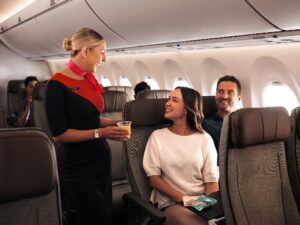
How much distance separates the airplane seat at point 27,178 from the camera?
1199 mm

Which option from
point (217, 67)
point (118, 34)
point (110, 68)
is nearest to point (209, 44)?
point (217, 67)

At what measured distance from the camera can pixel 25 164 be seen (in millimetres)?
1224

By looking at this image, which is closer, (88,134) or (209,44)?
(88,134)

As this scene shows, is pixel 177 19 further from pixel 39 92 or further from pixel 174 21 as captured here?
pixel 39 92

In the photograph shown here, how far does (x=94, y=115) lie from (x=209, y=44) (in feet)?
5.17

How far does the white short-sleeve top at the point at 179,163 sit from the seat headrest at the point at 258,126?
0.59 m

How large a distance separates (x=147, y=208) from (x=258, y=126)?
0.77 metres

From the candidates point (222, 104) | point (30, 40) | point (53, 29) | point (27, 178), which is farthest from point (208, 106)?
point (30, 40)

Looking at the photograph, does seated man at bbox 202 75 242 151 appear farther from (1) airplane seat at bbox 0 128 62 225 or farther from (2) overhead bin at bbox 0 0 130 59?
(1) airplane seat at bbox 0 128 62 225

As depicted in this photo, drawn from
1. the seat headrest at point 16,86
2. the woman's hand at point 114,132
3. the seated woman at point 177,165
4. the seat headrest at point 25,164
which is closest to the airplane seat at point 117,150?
the seated woman at point 177,165

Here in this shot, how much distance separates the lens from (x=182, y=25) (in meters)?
2.92

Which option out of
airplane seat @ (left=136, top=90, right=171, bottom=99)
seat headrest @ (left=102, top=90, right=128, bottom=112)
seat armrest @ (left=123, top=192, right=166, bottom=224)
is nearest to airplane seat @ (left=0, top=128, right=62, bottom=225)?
seat armrest @ (left=123, top=192, right=166, bottom=224)

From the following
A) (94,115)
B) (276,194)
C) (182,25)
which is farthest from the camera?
(182,25)

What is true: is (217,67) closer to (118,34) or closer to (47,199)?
(118,34)
